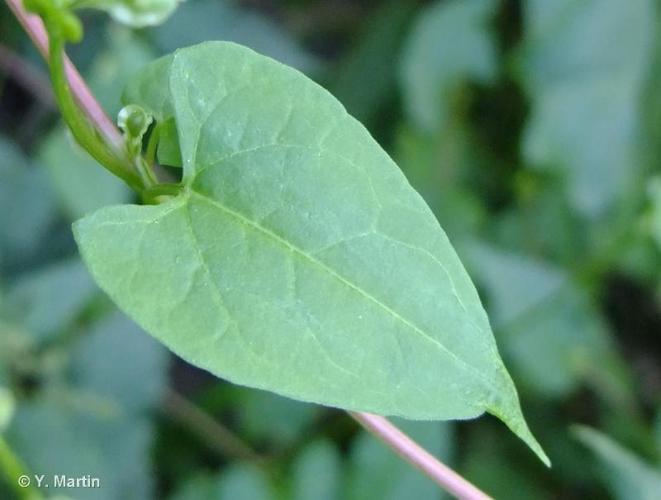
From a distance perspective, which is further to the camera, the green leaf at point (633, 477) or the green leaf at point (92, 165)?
the green leaf at point (92, 165)

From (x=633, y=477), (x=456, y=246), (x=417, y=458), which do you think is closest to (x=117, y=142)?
(x=417, y=458)

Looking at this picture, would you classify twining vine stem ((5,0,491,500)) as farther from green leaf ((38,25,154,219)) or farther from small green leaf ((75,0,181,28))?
green leaf ((38,25,154,219))

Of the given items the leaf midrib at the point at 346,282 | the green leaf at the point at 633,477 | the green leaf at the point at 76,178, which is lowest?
the green leaf at the point at 633,477

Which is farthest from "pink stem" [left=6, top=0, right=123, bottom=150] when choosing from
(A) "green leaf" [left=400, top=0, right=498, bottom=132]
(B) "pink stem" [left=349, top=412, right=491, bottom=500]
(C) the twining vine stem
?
(A) "green leaf" [left=400, top=0, right=498, bottom=132]

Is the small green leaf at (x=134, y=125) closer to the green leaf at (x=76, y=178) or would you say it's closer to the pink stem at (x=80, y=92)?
the pink stem at (x=80, y=92)

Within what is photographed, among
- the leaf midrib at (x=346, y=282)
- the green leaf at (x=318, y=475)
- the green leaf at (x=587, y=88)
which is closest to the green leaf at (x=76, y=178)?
the green leaf at (x=318, y=475)

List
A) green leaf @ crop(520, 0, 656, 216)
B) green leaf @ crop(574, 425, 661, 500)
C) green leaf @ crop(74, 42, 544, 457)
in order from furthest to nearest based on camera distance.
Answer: green leaf @ crop(520, 0, 656, 216)
green leaf @ crop(574, 425, 661, 500)
green leaf @ crop(74, 42, 544, 457)

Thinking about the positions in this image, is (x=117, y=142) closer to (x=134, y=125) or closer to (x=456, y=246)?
(x=134, y=125)
